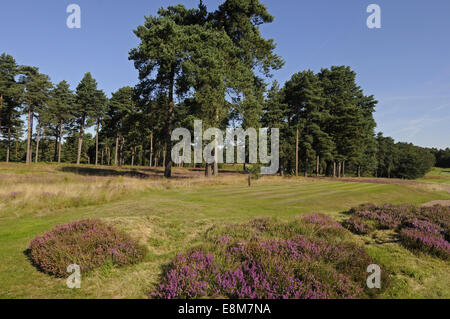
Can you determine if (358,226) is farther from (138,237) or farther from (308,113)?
(308,113)

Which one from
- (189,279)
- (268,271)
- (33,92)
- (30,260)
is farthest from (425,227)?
(33,92)

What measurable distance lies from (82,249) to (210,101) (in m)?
20.9

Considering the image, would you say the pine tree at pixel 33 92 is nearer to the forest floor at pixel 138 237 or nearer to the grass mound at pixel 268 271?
the forest floor at pixel 138 237

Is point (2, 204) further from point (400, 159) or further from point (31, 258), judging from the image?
point (400, 159)

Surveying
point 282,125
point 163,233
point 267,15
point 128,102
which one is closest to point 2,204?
point 163,233

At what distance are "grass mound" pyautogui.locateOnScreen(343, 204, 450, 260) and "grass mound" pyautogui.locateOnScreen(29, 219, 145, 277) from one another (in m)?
7.87

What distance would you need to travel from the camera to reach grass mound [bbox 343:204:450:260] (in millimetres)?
6449

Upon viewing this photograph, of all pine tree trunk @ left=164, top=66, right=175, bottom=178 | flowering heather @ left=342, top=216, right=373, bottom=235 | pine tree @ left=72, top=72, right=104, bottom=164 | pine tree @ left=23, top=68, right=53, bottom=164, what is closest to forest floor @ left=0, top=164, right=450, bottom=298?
flowering heather @ left=342, top=216, right=373, bottom=235

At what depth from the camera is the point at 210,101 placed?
79.5 feet

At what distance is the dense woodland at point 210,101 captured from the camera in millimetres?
25016

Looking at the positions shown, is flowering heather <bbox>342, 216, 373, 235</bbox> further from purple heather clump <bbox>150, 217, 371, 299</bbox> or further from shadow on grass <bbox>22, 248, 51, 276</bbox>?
shadow on grass <bbox>22, 248, 51, 276</bbox>
